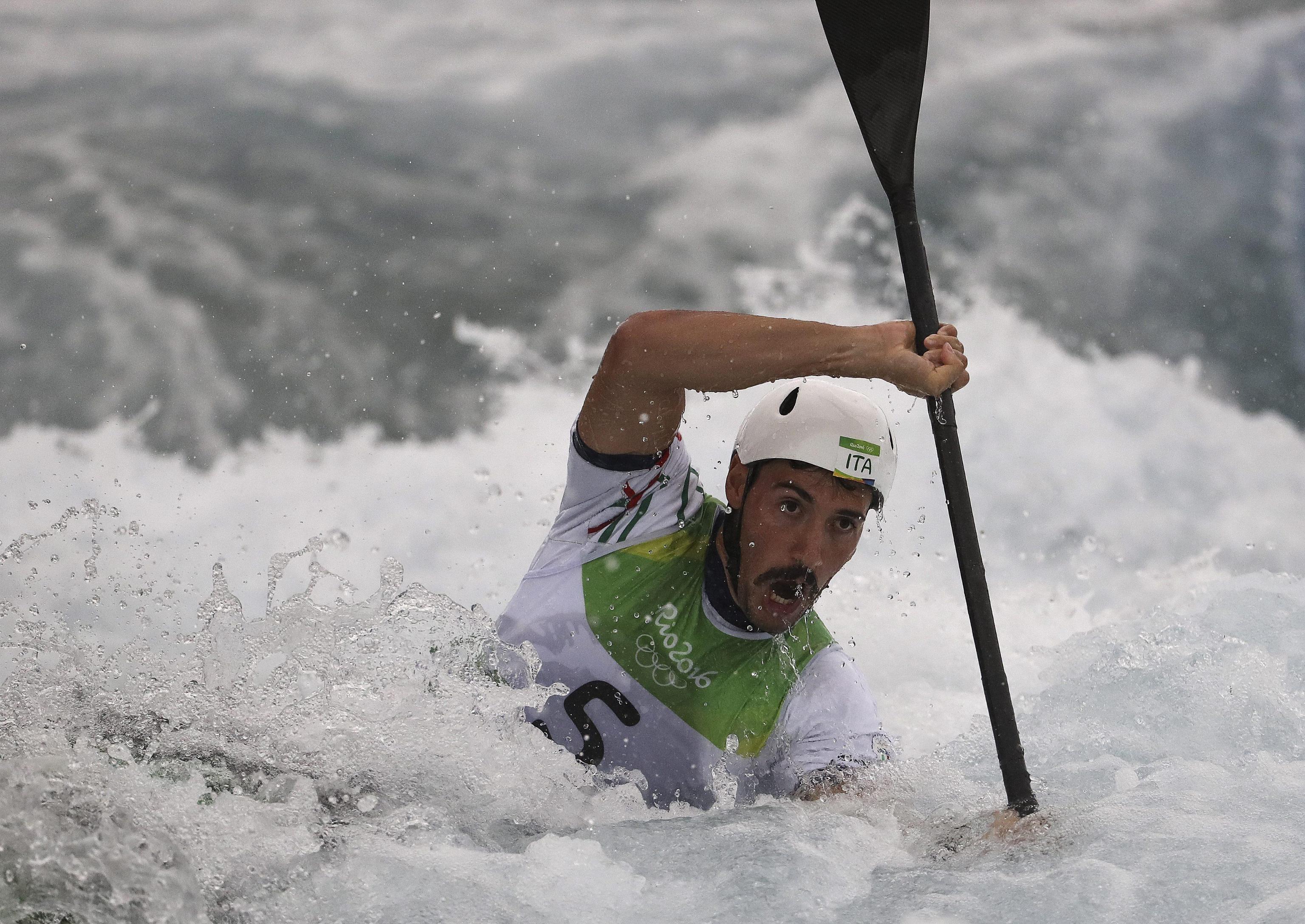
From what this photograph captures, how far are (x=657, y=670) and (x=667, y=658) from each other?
4 cm

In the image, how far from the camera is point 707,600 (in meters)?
3.10

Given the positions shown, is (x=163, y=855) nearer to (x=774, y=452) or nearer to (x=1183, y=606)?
(x=774, y=452)

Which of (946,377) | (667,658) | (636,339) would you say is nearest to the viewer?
(946,377)

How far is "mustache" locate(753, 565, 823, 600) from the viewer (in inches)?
117

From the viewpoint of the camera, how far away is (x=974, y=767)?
4129 millimetres

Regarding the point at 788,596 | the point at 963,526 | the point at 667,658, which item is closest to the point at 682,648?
the point at 667,658

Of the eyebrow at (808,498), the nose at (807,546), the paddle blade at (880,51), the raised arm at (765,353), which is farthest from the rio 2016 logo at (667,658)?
the paddle blade at (880,51)

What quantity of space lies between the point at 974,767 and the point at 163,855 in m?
2.79

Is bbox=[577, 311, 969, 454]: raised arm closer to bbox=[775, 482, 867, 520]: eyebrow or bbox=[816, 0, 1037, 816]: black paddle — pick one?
bbox=[816, 0, 1037, 816]: black paddle

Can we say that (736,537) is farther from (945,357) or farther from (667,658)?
(945,357)

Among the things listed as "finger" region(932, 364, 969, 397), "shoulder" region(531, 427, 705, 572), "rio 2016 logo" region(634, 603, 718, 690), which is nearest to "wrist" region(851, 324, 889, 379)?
"finger" region(932, 364, 969, 397)

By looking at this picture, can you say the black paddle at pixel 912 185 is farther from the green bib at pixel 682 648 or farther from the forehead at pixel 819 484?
the green bib at pixel 682 648

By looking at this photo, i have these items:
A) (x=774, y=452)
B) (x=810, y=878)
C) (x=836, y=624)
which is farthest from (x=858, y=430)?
(x=836, y=624)

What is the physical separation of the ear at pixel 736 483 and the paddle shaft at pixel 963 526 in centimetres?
58
